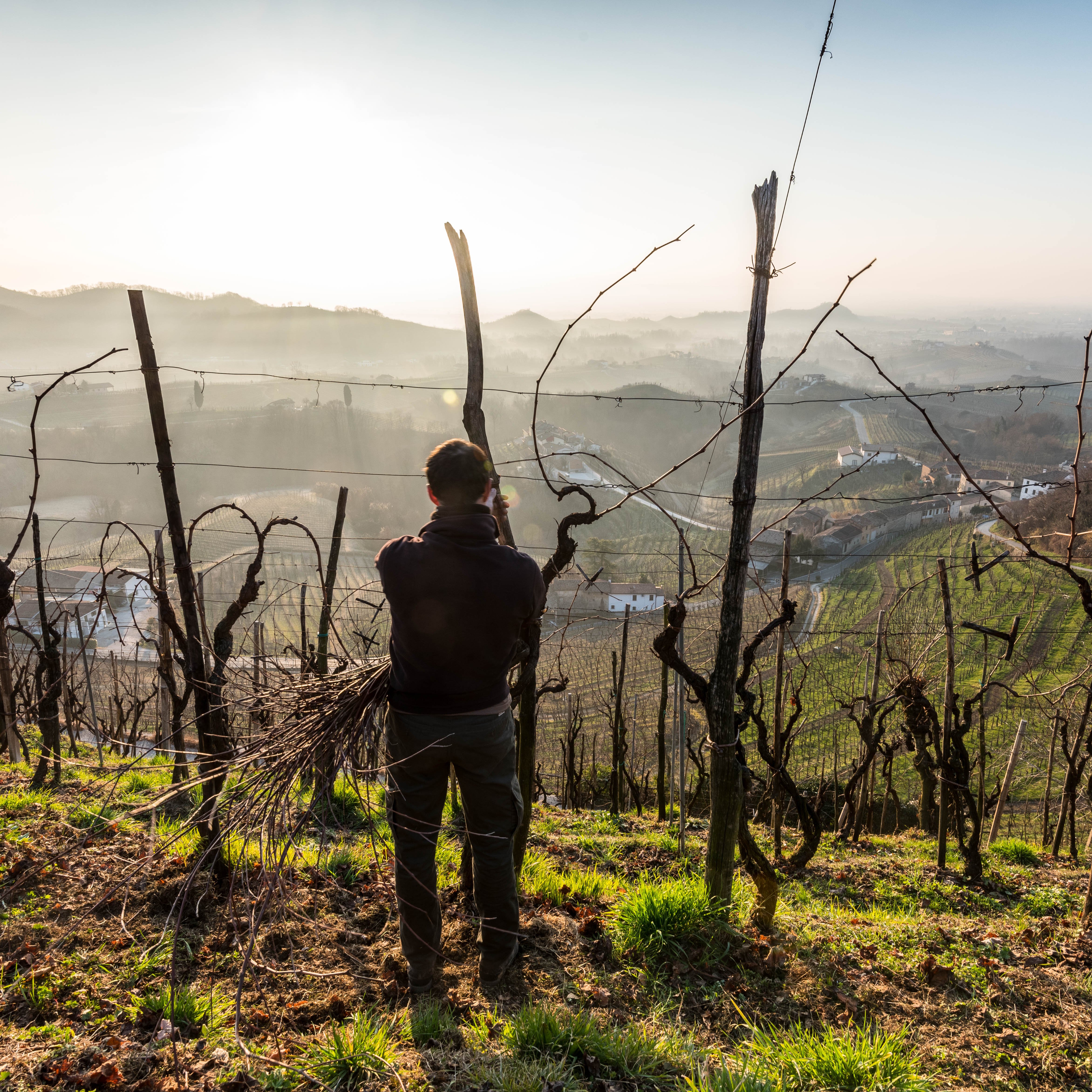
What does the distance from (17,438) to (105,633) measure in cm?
5507

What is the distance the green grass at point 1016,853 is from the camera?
6.16 meters

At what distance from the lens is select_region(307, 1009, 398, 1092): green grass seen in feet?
6.21

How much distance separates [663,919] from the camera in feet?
9.01

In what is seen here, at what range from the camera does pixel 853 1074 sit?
1924 millimetres

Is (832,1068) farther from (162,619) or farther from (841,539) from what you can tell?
(841,539)

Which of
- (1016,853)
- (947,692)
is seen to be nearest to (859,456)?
(1016,853)

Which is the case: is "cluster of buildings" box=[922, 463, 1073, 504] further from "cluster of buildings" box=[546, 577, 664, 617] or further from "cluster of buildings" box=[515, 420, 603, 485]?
"cluster of buildings" box=[515, 420, 603, 485]

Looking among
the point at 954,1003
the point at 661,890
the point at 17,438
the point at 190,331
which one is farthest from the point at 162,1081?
the point at 190,331

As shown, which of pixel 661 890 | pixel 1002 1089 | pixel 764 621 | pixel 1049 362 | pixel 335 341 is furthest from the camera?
pixel 1049 362

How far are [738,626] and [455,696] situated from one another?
1.26 m

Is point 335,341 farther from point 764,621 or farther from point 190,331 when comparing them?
point 764,621

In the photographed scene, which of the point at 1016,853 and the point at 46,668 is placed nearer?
the point at 46,668

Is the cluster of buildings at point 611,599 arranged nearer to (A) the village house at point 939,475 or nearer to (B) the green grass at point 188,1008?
(A) the village house at point 939,475

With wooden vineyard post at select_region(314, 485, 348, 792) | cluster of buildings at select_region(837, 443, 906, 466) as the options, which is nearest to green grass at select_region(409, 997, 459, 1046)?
wooden vineyard post at select_region(314, 485, 348, 792)
